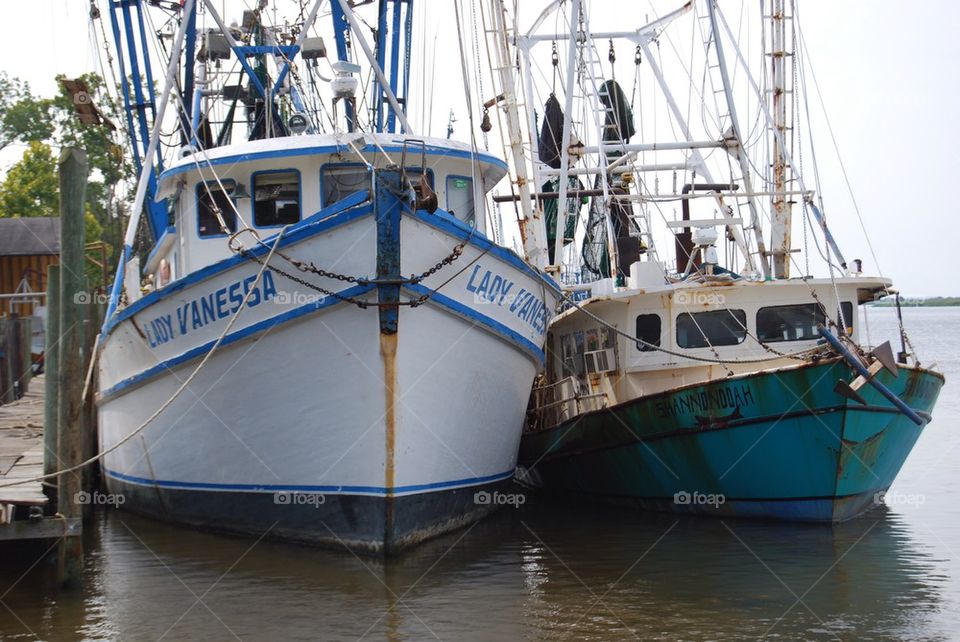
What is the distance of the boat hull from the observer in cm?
1068

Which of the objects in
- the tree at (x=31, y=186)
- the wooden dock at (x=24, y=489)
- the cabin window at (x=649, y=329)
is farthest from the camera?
the tree at (x=31, y=186)

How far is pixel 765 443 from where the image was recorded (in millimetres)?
12367

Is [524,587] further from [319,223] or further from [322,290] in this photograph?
[319,223]

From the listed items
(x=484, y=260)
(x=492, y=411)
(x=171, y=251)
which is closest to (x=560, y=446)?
(x=492, y=411)

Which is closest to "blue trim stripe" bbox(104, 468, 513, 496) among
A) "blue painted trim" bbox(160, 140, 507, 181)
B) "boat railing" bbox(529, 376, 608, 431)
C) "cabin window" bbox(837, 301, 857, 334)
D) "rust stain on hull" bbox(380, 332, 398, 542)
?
"rust stain on hull" bbox(380, 332, 398, 542)

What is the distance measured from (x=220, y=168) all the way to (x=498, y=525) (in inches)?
212

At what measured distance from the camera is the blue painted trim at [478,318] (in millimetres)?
10766

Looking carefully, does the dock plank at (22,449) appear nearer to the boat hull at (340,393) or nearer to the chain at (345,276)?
the boat hull at (340,393)

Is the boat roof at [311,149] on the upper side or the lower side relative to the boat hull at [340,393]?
upper

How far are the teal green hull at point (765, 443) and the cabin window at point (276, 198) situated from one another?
461 centimetres

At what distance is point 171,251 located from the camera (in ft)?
45.7

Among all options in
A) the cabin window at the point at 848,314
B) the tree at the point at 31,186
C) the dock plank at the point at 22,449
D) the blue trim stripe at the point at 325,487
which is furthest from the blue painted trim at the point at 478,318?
the tree at the point at 31,186

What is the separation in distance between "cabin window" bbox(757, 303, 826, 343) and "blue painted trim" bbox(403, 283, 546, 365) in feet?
10.5

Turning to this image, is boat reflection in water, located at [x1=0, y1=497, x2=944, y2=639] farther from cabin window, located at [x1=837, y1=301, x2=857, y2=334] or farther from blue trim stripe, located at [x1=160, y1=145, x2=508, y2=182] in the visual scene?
blue trim stripe, located at [x1=160, y1=145, x2=508, y2=182]
